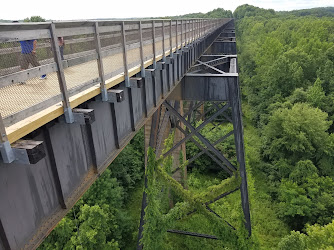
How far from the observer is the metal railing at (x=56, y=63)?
2.84 meters

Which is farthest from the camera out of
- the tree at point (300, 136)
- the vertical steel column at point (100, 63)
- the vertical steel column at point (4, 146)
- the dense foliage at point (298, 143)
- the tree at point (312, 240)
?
the tree at point (300, 136)

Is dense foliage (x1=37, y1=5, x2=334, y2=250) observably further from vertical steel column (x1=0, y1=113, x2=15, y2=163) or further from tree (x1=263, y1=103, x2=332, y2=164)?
vertical steel column (x1=0, y1=113, x2=15, y2=163)

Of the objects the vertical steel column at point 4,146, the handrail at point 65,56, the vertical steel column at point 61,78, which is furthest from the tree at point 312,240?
the vertical steel column at point 4,146

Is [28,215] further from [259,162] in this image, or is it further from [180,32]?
[259,162]

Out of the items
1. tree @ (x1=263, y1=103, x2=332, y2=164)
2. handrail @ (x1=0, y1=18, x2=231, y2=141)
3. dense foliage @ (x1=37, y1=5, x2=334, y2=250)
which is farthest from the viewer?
tree @ (x1=263, y1=103, x2=332, y2=164)

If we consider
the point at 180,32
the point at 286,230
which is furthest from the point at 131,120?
the point at 286,230

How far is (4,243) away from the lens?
3.16 m

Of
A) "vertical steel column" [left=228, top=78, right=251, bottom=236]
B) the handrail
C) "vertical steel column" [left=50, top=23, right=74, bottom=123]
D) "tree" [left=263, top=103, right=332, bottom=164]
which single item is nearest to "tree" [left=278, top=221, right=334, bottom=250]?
"vertical steel column" [left=228, top=78, right=251, bottom=236]

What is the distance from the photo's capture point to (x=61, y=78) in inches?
135

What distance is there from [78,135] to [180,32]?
22.5 ft

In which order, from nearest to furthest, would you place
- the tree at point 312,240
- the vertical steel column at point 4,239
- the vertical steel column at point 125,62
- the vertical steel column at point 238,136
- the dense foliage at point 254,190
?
the vertical steel column at point 4,239 < the vertical steel column at point 125,62 < the vertical steel column at point 238,136 < the dense foliage at point 254,190 < the tree at point 312,240

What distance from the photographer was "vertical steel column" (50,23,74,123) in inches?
127

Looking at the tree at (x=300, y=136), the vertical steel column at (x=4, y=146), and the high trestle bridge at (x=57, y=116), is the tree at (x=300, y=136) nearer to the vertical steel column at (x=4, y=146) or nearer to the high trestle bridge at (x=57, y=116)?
the high trestle bridge at (x=57, y=116)

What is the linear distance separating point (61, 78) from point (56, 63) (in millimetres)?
190
